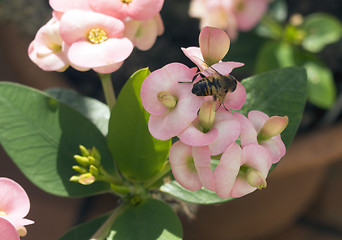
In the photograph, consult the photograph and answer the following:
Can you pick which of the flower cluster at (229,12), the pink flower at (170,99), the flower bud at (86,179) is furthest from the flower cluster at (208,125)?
the flower cluster at (229,12)

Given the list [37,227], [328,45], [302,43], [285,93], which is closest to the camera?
[285,93]

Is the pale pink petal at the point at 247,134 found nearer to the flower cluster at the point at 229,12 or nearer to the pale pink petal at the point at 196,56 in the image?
the pale pink petal at the point at 196,56

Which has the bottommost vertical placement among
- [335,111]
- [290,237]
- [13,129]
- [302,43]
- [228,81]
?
[290,237]

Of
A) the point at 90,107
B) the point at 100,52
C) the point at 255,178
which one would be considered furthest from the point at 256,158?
the point at 90,107

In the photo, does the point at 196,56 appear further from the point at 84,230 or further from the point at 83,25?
the point at 84,230

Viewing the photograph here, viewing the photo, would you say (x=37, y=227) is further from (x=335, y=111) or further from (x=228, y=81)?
(x=228, y=81)

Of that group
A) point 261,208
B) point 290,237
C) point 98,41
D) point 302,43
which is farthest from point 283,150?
point 290,237
